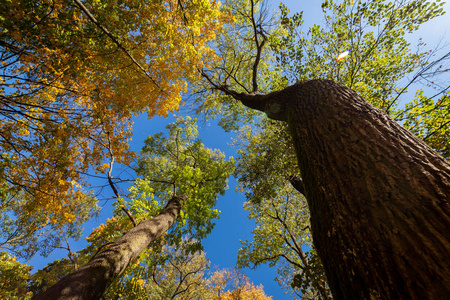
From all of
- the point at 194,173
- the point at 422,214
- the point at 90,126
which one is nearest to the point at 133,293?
the point at 194,173

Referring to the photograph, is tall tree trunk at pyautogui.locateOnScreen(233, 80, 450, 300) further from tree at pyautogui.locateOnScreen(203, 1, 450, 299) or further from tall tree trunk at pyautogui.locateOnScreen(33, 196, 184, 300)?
tall tree trunk at pyautogui.locateOnScreen(33, 196, 184, 300)

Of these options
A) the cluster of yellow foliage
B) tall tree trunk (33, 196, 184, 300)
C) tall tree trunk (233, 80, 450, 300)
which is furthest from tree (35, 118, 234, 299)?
tall tree trunk (233, 80, 450, 300)

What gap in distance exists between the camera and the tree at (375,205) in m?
0.88

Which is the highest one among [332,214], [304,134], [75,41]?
[75,41]

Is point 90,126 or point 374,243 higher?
point 90,126

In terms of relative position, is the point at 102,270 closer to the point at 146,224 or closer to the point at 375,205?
the point at 146,224

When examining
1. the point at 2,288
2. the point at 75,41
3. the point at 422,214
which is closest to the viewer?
the point at 422,214

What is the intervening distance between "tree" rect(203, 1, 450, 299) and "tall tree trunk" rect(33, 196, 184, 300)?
9.19 feet

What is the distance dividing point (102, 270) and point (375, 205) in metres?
3.31

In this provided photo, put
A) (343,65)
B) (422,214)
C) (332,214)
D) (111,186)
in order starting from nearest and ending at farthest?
1. (422,214)
2. (332,214)
3. (111,186)
4. (343,65)

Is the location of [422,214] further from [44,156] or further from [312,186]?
[44,156]

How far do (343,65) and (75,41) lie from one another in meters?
7.58

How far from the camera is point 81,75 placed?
4.38 meters

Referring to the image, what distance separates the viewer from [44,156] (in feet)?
14.3
